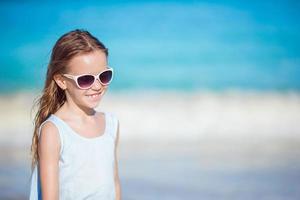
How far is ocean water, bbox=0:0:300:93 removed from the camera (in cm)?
376

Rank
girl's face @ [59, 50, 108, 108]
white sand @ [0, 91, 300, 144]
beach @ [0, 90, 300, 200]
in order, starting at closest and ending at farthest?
girl's face @ [59, 50, 108, 108], beach @ [0, 90, 300, 200], white sand @ [0, 91, 300, 144]

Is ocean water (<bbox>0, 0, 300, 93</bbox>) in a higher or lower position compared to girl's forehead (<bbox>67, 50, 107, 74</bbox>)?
higher

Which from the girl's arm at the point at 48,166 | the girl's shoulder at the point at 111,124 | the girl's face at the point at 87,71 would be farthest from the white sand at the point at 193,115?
the girl's arm at the point at 48,166

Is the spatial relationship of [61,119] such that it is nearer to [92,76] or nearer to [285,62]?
[92,76]

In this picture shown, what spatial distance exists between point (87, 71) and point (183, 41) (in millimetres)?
2139

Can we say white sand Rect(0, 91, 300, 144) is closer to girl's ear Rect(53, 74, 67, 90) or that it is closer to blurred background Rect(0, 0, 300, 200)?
blurred background Rect(0, 0, 300, 200)

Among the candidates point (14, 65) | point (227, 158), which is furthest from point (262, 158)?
point (14, 65)

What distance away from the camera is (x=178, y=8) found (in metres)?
3.75

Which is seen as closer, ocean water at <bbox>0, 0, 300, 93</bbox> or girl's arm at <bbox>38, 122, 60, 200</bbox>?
girl's arm at <bbox>38, 122, 60, 200</bbox>

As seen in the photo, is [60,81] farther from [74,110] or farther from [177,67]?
[177,67]

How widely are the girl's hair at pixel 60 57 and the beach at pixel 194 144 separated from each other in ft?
5.50

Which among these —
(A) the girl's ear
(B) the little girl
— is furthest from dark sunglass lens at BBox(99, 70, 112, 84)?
(A) the girl's ear

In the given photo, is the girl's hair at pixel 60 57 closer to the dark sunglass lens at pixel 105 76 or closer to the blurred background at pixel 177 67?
the dark sunglass lens at pixel 105 76

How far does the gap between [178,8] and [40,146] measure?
2.32 metres
